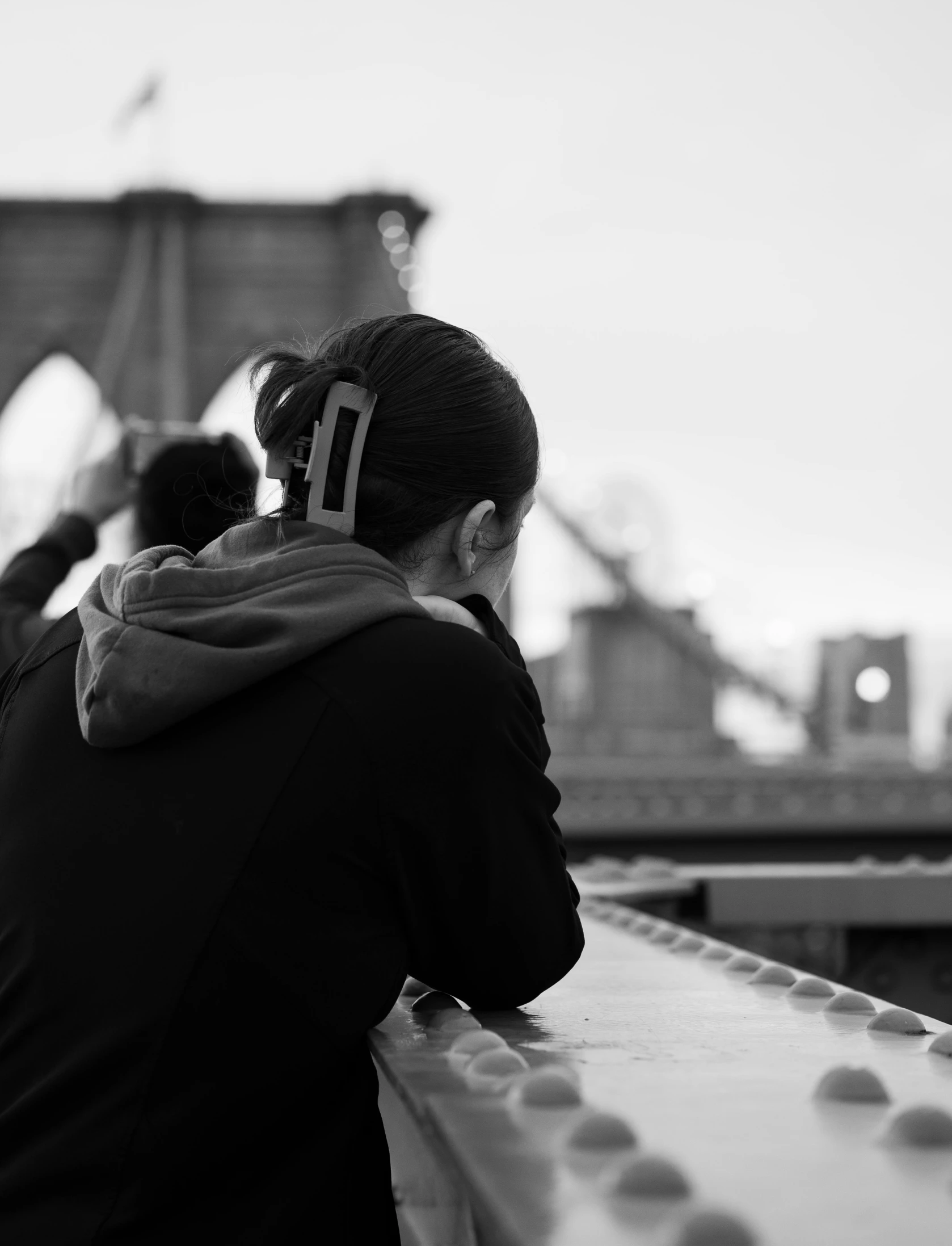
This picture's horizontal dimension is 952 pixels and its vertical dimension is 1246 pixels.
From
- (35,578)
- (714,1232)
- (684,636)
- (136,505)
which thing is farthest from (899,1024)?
(684,636)

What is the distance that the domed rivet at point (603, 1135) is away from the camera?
0.88 meters

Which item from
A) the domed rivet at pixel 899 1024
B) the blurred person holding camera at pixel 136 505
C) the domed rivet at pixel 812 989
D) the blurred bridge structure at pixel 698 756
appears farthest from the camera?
the blurred bridge structure at pixel 698 756

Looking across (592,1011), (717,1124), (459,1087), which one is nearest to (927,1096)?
(717,1124)

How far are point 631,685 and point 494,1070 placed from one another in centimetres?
3594

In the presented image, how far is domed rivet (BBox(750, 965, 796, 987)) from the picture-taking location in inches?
62.1

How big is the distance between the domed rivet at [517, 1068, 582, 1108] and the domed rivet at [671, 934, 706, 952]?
35.0 inches

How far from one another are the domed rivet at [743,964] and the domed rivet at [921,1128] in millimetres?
776

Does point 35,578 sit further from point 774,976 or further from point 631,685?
point 631,685

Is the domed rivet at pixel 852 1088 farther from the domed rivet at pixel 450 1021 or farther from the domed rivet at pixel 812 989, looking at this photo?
the domed rivet at pixel 812 989

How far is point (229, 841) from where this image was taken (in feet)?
3.74

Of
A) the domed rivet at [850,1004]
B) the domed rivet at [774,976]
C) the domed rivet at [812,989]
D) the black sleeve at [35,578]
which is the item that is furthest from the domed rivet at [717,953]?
the black sleeve at [35,578]

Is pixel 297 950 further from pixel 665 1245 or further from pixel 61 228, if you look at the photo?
pixel 61 228

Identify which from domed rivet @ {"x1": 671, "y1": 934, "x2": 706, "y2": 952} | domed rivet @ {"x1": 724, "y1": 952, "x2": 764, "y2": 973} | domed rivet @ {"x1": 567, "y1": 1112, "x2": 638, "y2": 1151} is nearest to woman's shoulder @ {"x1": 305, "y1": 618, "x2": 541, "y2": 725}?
domed rivet @ {"x1": 567, "y1": 1112, "x2": 638, "y2": 1151}

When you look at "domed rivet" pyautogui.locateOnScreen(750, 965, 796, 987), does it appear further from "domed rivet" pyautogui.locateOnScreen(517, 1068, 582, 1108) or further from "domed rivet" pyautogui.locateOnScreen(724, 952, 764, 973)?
"domed rivet" pyautogui.locateOnScreen(517, 1068, 582, 1108)
